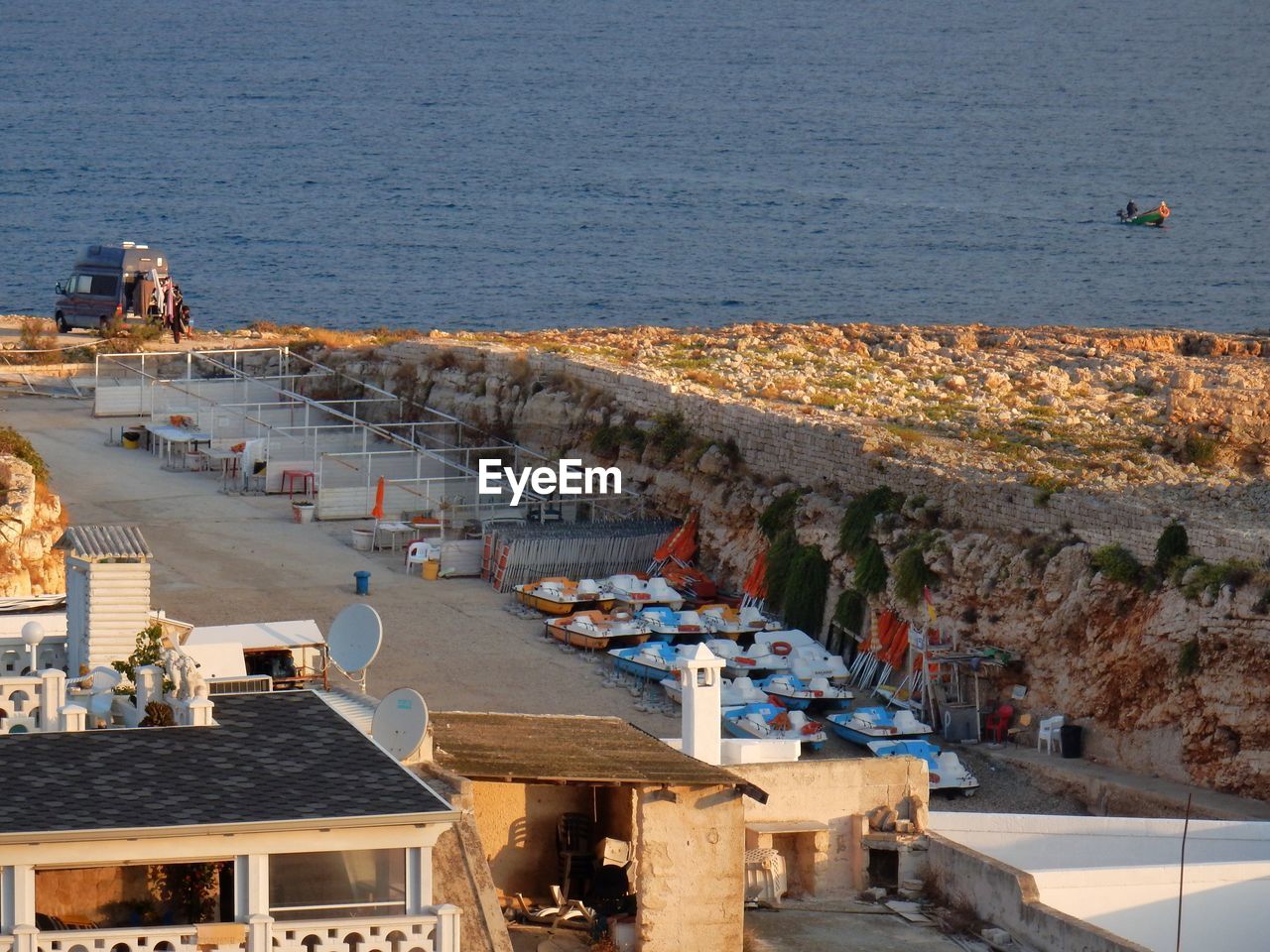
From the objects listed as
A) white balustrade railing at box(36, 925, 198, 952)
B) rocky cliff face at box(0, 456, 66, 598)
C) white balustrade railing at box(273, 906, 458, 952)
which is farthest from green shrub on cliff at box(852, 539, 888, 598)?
white balustrade railing at box(36, 925, 198, 952)

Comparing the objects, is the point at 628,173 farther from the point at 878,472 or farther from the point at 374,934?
the point at 374,934

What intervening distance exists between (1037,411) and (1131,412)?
1.59 m

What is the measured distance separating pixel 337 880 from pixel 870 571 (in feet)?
64.5

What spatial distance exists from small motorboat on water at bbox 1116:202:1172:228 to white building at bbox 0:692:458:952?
107 meters

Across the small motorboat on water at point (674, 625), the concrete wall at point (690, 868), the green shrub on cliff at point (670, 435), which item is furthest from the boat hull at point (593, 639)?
the concrete wall at point (690, 868)

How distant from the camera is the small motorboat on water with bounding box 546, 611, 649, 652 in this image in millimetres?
32156

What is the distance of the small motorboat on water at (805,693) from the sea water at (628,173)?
57.1m

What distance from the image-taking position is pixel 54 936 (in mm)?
12508

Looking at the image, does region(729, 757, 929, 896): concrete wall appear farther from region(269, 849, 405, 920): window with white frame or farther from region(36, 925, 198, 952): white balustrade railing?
region(36, 925, 198, 952): white balustrade railing

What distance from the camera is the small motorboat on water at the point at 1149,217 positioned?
11662cm

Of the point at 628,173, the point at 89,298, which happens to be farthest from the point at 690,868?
the point at 628,173

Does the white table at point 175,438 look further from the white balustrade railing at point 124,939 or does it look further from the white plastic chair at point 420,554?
the white balustrade railing at point 124,939

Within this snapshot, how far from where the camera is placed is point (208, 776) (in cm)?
1369

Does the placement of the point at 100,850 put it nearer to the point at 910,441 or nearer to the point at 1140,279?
the point at 910,441
